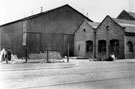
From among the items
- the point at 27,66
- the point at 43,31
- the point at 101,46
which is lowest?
the point at 27,66

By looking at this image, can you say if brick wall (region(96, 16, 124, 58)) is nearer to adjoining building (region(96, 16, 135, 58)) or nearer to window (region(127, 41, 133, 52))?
adjoining building (region(96, 16, 135, 58))

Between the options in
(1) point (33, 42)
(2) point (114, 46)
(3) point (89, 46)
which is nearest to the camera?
(2) point (114, 46)

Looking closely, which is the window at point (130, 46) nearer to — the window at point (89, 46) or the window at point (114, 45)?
the window at point (114, 45)

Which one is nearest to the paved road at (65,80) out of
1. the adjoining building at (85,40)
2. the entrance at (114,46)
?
the entrance at (114,46)

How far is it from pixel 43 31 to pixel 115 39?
38.8 ft

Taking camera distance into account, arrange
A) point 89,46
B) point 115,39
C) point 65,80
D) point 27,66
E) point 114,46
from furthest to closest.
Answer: point 89,46
point 114,46
point 115,39
point 27,66
point 65,80

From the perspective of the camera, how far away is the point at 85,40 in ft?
131

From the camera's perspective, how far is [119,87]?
8719mm

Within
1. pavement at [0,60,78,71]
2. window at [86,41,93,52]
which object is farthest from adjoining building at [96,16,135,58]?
pavement at [0,60,78,71]

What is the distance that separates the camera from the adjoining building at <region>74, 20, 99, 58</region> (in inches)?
1519

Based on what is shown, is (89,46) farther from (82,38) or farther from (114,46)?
(114,46)

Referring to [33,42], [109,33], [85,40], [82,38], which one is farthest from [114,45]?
[33,42]

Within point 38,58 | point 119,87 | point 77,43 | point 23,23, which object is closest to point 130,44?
point 77,43

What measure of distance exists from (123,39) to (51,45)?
12.1 metres
